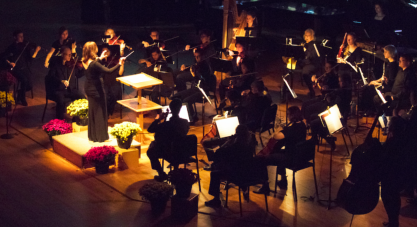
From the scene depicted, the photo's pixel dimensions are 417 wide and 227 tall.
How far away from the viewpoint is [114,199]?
6.15m

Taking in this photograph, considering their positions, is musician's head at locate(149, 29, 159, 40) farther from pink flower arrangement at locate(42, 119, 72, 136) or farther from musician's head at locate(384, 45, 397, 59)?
musician's head at locate(384, 45, 397, 59)

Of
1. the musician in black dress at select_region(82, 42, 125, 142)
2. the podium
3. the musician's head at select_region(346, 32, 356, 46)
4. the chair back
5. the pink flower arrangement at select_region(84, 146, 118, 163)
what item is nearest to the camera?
the pink flower arrangement at select_region(84, 146, 118, 163)

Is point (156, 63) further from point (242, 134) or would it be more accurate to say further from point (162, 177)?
point (242, 134)

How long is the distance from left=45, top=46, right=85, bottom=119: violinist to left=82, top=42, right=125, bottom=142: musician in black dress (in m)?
1.53

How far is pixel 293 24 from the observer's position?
46.6 feet

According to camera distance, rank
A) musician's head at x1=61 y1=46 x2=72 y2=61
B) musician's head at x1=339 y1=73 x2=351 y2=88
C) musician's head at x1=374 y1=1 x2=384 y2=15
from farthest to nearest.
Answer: musician's head at x1=374 y1=1 x2=384 y2=15 → musician's head at x1=61 y1=46 x2=72 y2=61 → musician's head at x1=339 y1=73 x2=351 y2=88

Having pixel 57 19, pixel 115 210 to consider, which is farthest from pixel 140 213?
pixel 57 19

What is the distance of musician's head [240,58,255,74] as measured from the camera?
8.73 m

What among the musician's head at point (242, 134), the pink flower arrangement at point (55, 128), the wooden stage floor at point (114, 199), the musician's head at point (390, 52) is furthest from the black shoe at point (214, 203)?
the musician's head at point (390, 52)

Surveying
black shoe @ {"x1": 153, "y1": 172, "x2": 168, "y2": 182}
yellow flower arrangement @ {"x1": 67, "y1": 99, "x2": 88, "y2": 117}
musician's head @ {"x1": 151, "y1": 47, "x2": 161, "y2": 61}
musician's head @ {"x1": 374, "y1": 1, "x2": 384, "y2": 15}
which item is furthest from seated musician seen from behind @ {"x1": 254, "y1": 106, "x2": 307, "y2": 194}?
musician's head @ {"x1": 374, "y1": 1, "x2": 384, "y2": 15}

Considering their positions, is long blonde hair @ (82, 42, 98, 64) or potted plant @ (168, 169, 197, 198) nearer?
potted plant @ (168, 169, 197, 198)

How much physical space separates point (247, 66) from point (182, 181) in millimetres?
3694

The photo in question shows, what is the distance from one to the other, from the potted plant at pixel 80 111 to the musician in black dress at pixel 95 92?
52 centimetres

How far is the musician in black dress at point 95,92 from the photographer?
6.88m
